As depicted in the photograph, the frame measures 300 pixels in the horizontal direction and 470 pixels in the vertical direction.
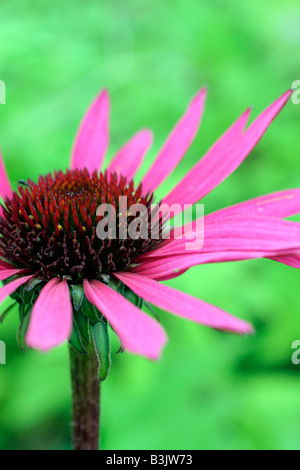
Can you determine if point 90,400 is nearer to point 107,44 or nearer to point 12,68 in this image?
point 12,68

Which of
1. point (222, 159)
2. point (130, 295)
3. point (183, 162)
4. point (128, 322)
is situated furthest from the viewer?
point (183, 162)

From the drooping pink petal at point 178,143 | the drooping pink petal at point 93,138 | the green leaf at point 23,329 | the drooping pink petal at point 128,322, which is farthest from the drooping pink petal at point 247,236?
the drooping pink petal at point 93,138

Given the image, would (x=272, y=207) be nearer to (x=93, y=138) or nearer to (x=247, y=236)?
(x=247, y=236)

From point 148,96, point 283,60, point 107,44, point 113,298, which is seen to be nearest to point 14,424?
point 113,298

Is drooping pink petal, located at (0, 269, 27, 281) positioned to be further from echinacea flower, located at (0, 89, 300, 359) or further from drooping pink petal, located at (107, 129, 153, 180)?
drooping pink petal, located at (107, 129, 153, 180)

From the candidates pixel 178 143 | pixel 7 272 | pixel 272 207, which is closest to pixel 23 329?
pixel 7 272

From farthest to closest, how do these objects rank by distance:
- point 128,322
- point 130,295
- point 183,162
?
point 183,162 → point 130,295 → point 128,322

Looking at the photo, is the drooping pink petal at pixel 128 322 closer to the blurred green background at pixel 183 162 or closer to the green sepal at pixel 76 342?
the green sepal at pixel 76 342
